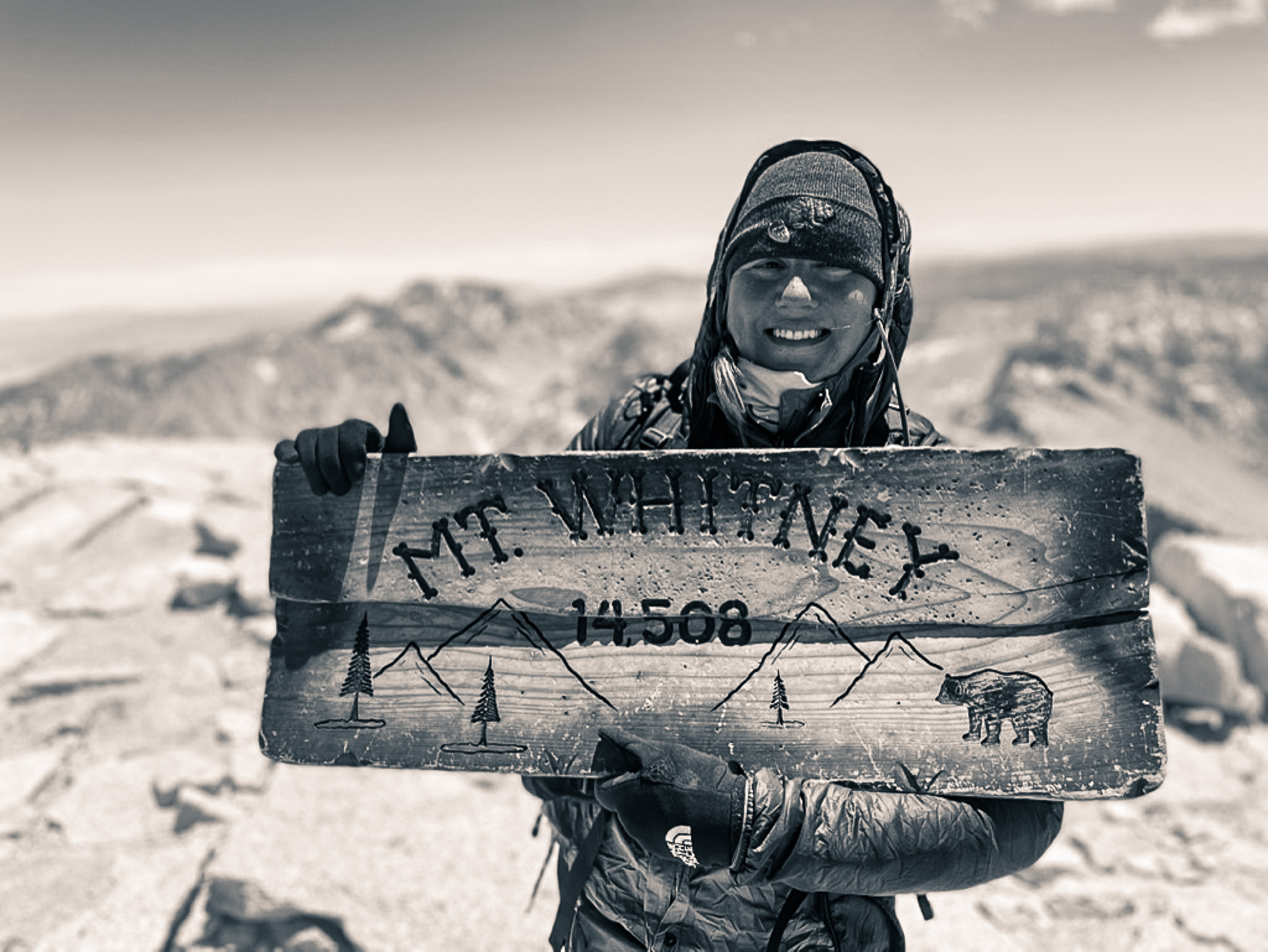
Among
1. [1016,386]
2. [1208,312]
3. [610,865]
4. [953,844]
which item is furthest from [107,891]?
[1208,312]

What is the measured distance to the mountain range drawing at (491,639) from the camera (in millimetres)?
1631

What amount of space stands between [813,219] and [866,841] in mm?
1177

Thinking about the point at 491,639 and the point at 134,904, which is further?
the point at 134,904

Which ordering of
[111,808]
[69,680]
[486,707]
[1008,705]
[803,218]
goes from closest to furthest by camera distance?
[1008,705] → [486,707] → [803,218] → [111,808] → [69,680]

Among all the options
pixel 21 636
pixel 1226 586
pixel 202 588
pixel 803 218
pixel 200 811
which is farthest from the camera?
pixel 202 588

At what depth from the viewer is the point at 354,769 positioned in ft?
13.6

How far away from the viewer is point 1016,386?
393 inches

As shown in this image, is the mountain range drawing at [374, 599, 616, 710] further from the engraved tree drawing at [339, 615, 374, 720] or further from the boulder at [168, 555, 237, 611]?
the boulder at [168, 555, 237, 611]

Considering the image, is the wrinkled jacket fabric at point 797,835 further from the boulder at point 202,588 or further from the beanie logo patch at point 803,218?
the boulder at point 202,588

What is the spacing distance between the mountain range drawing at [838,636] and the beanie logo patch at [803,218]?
0.75 metres

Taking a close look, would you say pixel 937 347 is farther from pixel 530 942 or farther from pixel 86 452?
pixel 530 942

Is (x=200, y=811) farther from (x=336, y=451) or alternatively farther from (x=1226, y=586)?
(x=1226, y=586)

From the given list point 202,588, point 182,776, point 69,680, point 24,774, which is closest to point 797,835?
point 182,776

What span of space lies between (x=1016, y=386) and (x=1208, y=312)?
4.90m
